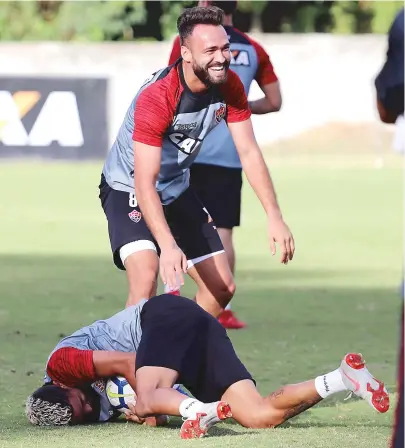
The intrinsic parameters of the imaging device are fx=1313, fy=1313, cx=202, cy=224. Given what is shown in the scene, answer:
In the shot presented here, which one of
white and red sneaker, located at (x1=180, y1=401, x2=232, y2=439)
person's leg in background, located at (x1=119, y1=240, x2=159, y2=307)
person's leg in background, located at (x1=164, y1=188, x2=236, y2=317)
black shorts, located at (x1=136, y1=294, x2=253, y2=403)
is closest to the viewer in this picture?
white and red sneaker, located at (x1=180, y1=401, x2=232, y2=439)

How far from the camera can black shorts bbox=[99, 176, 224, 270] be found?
7586 mm

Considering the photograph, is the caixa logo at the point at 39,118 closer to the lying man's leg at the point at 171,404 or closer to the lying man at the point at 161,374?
the lying man at the point at 161,374

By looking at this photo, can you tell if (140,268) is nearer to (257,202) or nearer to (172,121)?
(172,121)

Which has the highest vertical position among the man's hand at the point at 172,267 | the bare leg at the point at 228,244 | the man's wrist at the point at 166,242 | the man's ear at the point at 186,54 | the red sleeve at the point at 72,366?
the man's ear at the point at 186,54

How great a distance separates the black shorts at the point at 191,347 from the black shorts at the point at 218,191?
3.35 metres

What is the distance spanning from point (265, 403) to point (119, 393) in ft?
2.39

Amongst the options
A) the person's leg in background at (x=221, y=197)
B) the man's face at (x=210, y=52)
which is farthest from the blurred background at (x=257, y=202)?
the man's face at (x=210, y=52)

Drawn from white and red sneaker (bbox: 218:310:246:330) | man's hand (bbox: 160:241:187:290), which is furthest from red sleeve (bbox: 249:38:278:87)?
man's hand (bbox: 160:241:187:290)

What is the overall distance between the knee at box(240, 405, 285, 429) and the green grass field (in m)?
0.08

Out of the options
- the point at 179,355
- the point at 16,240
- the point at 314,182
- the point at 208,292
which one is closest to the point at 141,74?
the point at 314,182

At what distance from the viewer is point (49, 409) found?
6.30 metres

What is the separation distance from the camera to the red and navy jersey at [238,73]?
31.6ft

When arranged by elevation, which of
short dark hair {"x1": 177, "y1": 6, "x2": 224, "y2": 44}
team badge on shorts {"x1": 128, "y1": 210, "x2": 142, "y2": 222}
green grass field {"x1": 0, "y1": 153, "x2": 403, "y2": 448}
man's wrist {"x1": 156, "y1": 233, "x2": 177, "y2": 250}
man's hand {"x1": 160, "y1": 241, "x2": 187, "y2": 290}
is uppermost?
short dark hair {"x1": 177, "y1": 6, "x2": 224, "y2": 44}

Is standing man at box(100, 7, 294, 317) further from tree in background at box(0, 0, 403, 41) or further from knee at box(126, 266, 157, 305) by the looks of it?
tree in background at box(0, 0, 403, 41)
